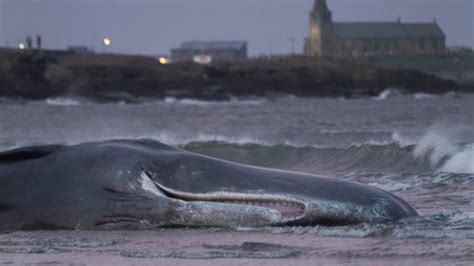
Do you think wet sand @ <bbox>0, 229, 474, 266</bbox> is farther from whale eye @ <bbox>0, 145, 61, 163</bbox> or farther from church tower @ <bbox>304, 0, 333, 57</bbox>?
church tower @ <bbox>304, 0, 333, 57</bbox>

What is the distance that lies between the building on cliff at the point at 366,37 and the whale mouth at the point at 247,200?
538ft

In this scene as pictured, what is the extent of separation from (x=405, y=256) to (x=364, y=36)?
17387 cm

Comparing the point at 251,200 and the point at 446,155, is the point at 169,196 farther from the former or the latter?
the point at 446,155

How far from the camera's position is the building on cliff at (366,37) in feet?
579

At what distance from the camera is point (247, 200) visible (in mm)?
9703

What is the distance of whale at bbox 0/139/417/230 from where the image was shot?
959 cm

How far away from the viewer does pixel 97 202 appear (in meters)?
9.63

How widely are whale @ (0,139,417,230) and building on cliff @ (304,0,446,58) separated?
537 ft

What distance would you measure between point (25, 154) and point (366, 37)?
17218cm

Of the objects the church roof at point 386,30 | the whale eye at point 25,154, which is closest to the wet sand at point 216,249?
the whale eye at point 25,154

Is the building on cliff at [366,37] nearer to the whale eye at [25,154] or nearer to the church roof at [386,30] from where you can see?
the church roof at [386,30]

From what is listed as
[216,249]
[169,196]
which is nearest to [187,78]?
[169,196]

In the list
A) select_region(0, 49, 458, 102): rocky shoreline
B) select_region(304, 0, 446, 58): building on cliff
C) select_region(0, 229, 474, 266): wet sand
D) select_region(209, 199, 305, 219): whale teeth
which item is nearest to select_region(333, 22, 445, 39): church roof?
select_region(304, 0, 446, 58): building on cliff

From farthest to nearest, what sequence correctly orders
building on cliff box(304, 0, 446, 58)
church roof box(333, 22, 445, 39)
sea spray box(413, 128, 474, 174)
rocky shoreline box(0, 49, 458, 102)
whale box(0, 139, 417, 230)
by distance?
church roof box(333, 22, 445, 39) → building on cliff box(304, 0, 446, 58) → rocky shoreline box(0, 49, 458, 102) → sea spray box(413, 128, 474, 174) → whale box(0, 139, 417, 230)
